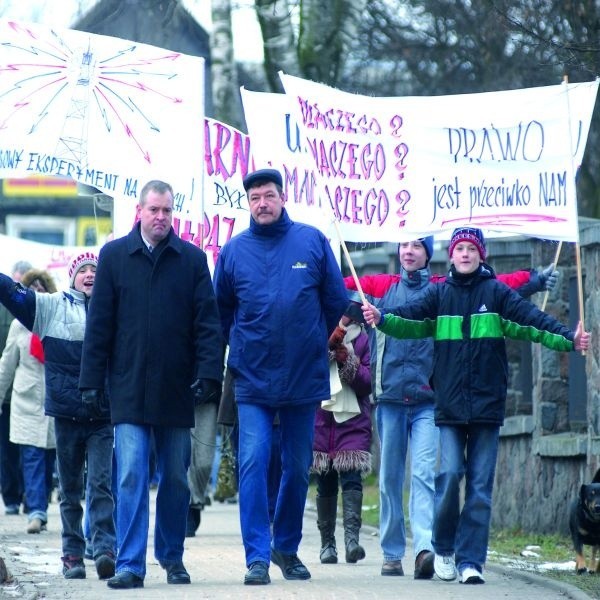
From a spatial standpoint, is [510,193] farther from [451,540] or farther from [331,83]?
[331,83]

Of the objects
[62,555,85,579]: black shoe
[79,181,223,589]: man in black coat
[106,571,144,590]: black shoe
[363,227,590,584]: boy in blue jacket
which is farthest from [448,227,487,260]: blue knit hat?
[62,555,85,579]: black shoe

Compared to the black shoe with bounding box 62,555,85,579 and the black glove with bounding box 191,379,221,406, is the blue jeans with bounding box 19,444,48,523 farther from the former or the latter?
the black glove with bounding box 191,379,221,406

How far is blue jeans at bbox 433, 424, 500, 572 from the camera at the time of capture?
1017cm

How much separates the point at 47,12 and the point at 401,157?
40.4ft

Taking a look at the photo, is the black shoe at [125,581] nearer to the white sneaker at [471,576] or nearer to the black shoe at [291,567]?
the black shoe at [291,567]

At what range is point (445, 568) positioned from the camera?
10.3 metres

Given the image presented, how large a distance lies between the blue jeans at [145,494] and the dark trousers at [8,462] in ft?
19.6

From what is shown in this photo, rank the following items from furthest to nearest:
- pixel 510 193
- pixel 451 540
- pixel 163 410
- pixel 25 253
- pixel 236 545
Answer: pixel 25 253 < pixel 236 545 < pixel 510 193 < pixel 451 540 < pixel 163 410

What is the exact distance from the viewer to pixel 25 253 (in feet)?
70.9

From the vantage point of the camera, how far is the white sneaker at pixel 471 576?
10141mm

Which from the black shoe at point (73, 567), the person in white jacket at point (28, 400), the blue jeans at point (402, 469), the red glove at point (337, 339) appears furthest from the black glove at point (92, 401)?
the person in white jacket at point (28, 400)

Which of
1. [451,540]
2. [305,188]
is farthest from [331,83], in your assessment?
[451,540]

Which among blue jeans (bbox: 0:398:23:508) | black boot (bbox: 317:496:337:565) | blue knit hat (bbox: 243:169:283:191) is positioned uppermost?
blue knit hat (bbox: 243:169:283:191)

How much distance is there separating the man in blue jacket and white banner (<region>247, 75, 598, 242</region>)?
3.67 feet
